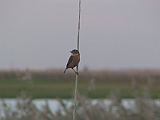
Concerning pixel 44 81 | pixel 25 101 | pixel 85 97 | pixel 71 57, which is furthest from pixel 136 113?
pixel 44 81

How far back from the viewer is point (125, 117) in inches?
147

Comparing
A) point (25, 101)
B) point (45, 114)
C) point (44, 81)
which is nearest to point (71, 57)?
point (45, 114)

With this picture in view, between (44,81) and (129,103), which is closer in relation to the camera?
(129,103)

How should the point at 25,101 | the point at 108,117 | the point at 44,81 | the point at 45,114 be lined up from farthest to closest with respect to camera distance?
the point at 44,81
the point at 25,101
the point at 45,114
the point at 108,117

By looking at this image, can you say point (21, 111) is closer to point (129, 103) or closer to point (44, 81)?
point (129, 103)

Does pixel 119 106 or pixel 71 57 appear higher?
pixel 71 57

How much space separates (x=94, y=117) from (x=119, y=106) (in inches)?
10.0

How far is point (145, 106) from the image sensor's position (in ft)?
12.4

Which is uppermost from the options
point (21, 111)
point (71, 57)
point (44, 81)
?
point (71, 57)

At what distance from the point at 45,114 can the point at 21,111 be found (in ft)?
1.02

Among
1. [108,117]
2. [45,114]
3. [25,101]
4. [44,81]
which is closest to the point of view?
[108,117]

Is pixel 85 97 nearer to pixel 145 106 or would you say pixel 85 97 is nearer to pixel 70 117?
pixel 70 117

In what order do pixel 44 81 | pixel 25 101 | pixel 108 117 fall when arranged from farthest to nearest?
pixel 44 81
pixel 25 101
pixel 108 117

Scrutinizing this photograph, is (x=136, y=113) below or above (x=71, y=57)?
below
